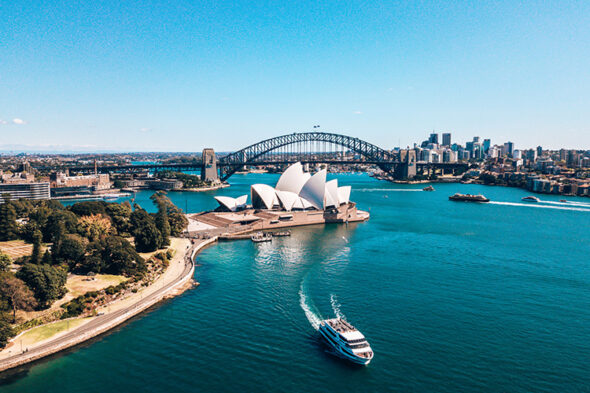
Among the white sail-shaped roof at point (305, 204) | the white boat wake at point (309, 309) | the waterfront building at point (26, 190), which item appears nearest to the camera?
the white boat wake at point (309, 309)

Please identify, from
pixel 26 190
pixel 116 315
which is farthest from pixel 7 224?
pixel 26 190

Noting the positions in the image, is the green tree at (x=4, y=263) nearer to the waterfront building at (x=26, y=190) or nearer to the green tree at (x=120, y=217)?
the green tree at (x=120, y=217)

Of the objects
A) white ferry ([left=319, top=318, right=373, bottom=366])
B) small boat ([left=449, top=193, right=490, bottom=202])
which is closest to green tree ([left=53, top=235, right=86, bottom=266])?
white ferry ([left=319, top=318, right=373, bottom=366])

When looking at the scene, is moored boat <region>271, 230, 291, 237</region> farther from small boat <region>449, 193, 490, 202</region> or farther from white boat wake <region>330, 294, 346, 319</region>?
small boat <region>449, 193, 490, 202</region>

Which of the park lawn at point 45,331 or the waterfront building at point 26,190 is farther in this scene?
the waterfront building at point 26,190

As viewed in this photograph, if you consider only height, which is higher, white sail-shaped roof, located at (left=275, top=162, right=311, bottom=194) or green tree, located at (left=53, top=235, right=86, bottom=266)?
white sail-shaped roof, located at (left=275, top=162, right=311, bottom=194)

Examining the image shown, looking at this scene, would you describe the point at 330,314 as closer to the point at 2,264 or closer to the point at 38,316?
the point at 38,316

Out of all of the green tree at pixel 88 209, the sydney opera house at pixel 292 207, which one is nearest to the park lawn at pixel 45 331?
the green tree at pixel 88 209
